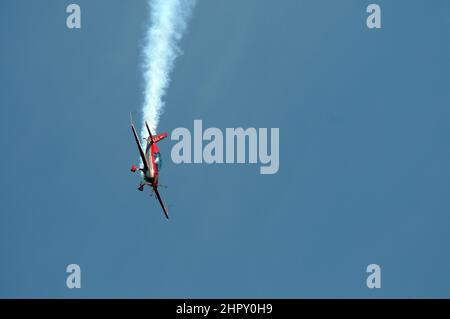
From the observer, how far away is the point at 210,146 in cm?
8688

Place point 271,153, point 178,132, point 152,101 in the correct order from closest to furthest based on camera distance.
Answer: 1. point 152,101
2. point 178,132
3. point 271,153

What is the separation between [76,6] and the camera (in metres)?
86.5

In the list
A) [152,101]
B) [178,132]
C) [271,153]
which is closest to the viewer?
[152,101]
